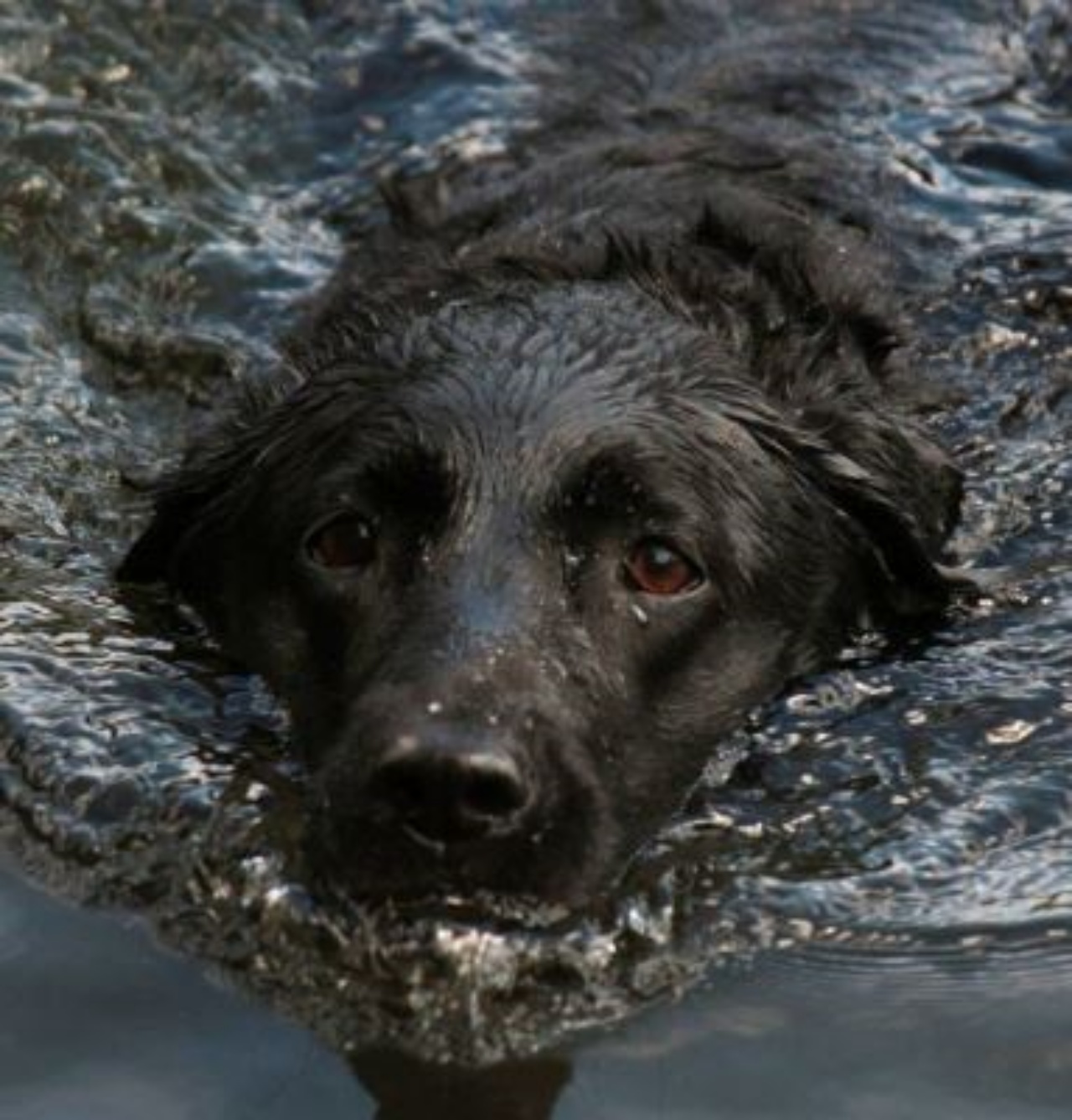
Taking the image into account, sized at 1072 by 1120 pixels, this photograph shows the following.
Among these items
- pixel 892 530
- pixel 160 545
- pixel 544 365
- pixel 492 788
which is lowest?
pixel 160 545

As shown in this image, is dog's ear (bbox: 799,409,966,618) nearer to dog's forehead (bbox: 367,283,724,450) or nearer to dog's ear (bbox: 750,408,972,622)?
dog's ear (bbox: 750,408,972,622)

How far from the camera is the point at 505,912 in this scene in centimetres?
415

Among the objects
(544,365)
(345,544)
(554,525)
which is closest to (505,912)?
(554,525)

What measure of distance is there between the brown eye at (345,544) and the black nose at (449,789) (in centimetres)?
80

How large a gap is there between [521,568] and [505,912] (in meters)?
0.64

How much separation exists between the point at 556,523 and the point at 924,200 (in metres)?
2.66

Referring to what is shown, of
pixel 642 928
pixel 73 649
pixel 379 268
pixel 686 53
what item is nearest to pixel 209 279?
Result: pixel 379 268

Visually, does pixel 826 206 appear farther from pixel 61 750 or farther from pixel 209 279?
pixel 61 750

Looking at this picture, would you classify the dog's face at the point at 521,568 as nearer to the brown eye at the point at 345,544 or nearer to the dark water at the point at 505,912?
the brown eye at the point at 345,544

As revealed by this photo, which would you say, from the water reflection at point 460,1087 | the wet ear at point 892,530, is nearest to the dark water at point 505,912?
the water reflection at point 460,1087

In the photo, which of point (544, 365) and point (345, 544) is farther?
point (544, 365)

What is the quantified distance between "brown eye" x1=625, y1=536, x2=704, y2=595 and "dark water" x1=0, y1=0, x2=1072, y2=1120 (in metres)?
0.36

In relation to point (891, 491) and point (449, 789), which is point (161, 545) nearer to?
point (891, 491)

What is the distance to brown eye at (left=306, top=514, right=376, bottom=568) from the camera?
15.6 ft
